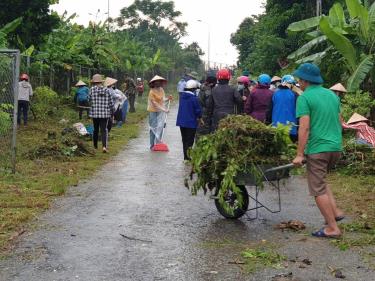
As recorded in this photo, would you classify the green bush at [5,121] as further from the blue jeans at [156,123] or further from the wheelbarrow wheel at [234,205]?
the wheelbarrow wheel at [234,205]

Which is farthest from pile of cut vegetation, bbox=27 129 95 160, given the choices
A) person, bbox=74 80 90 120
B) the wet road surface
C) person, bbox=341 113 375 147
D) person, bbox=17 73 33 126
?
person, bbox=74 80 90 120

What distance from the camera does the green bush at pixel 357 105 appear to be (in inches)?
520

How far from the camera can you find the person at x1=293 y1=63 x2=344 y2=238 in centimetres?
628

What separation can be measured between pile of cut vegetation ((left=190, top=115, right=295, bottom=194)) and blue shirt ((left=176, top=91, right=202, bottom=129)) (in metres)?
5.01

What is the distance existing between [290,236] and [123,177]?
4460mm

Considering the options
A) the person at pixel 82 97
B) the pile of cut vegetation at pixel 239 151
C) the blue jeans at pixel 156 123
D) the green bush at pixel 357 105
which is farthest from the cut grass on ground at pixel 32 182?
the green bush at pixel 357 105

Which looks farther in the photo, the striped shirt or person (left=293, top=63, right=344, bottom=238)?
the striped shirt

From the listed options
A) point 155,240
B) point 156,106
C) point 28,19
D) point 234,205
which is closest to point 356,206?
point 234,205

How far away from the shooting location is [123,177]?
10.3m

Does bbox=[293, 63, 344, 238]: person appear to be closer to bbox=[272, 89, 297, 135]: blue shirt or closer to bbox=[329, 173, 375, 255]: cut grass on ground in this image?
bbox=[329, 173, 375, 255]: cut grass on ground

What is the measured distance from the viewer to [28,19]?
17.7 m

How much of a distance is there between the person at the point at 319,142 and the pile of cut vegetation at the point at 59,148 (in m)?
6.86

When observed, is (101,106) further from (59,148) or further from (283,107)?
(283,107)

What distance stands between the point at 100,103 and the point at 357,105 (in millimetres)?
5789
